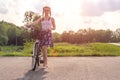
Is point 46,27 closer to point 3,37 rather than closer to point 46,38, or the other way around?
point 46,38

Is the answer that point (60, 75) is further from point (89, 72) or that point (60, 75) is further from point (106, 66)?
point (106, 66)

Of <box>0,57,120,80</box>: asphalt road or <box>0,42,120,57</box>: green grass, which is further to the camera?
<box>0,42,120,57</box>: green grass

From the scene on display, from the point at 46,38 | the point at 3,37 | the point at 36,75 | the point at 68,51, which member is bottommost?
the point at 36,75

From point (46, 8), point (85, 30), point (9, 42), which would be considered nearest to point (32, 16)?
point (46, 8)

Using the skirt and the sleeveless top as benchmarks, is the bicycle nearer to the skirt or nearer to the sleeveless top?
the skirt

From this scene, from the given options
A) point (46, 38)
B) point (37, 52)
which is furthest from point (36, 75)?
point (46, 38)

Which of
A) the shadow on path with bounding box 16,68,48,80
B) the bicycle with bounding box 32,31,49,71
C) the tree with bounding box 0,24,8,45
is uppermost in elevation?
the tree with bounding box 0,24,8,45

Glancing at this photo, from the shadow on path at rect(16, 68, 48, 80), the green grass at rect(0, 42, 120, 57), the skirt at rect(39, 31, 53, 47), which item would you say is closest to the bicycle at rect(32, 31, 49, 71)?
the skirt at rect(39, 31, 53, 47)

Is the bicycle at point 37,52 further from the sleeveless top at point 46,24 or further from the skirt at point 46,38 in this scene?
the sleeveless top at point 46,24

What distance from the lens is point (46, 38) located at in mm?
10023

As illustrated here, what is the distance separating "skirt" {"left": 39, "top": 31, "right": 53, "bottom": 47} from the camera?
9.98m

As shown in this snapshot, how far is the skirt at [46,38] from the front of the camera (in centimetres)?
998

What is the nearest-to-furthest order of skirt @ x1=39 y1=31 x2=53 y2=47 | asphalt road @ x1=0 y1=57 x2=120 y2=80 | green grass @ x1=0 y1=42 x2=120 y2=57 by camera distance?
1. asphalt road @ x1=0 y1=57 x2=120 y2=80
2. skirt @ x1=39 y1=31 x2=53 y2=47
3. green grass @ x1=0 y1=42 x2=120 y2=57

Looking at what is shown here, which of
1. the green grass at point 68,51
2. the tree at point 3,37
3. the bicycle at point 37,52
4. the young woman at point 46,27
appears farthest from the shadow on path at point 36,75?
the tree at point 3,37
